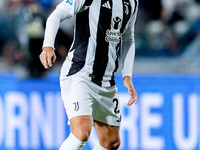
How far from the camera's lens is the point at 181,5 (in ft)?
22.5

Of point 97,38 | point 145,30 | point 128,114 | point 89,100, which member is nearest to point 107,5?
point 97,38

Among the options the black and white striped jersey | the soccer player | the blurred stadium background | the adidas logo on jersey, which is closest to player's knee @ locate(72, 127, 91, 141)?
the soccer player

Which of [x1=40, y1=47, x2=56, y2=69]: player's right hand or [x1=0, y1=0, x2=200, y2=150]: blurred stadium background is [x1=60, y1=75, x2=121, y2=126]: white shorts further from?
[x1=0, y1=0, x2=200, y2=150]: blurred stadium background

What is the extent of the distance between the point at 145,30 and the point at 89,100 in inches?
133

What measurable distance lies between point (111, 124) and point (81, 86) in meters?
0.48

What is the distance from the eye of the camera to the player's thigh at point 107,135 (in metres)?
3.86

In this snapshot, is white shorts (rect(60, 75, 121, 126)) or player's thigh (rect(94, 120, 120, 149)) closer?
white shorts (rect(60, 75, 121, 126))

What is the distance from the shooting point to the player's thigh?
386 centimetres

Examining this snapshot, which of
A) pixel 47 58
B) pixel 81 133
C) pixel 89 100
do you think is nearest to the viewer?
pixel 47 58

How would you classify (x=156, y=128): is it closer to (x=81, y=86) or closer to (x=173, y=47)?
(x=173, y=47)

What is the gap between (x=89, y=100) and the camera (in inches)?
140

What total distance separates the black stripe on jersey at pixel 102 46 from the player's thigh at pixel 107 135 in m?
0.38

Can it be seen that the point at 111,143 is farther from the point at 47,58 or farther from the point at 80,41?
the point at 47,58

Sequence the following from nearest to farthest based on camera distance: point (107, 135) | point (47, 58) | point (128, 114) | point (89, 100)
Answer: point (47, 58)
point (89, 100)
point (107, 135)
point (128, 114)
